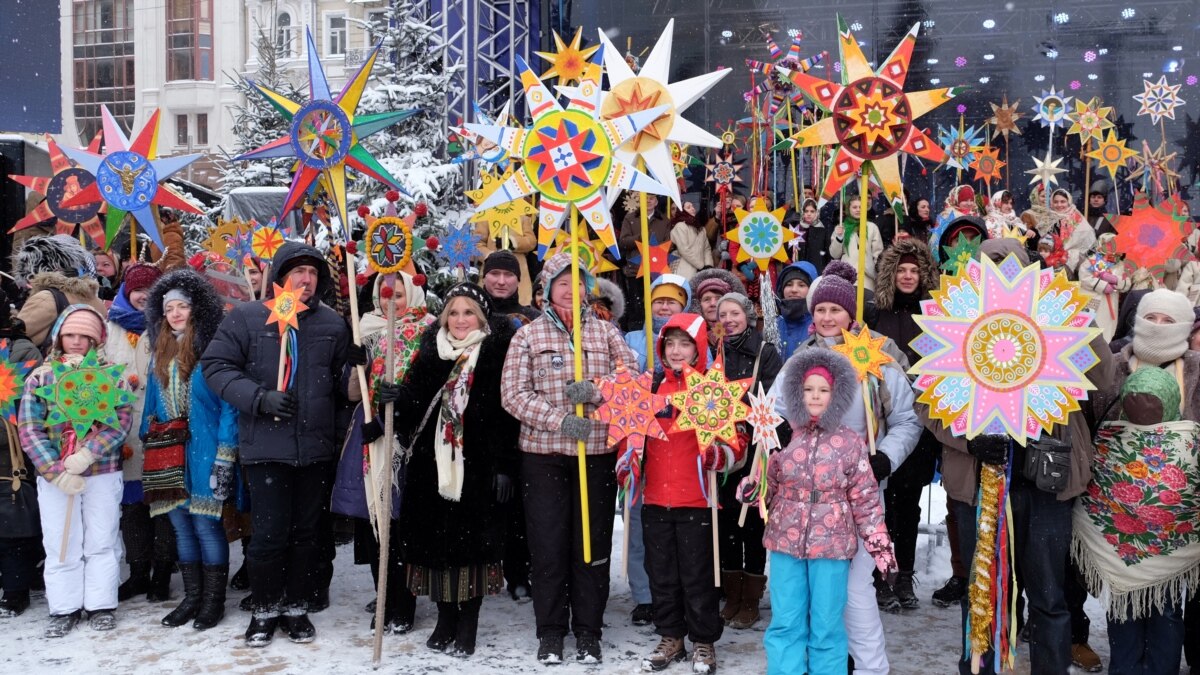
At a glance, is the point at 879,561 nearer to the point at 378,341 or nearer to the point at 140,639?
the point at 378,341

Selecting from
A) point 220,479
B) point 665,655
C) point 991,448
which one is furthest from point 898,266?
point 220,479

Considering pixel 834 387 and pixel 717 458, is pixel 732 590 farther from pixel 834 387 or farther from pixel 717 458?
pixel 834 387

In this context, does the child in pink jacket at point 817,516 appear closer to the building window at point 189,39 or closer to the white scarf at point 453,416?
the white scarf at point 453,416

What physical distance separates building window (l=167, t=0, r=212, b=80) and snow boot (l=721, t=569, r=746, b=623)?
127ft

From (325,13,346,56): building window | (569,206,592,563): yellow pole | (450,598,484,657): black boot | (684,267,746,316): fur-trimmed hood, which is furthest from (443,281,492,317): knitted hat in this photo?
(325,13,346,56): building window

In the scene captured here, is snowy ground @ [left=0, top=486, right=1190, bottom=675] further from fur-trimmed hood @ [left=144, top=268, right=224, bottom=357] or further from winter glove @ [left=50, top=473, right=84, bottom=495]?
Result: fur-trimmed hood @ [left=144, top=268, right=224, bottom=357]

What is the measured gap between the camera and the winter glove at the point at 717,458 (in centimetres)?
478

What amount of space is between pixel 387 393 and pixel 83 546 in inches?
74.3

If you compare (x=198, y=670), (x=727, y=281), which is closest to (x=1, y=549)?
(x=198, y=670)

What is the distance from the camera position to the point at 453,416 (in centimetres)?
500

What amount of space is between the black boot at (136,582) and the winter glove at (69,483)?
0.74 m

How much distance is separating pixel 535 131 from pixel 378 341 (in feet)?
4.26

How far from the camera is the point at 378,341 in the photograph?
545cm

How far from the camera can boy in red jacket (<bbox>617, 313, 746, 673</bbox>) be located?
485 cm
